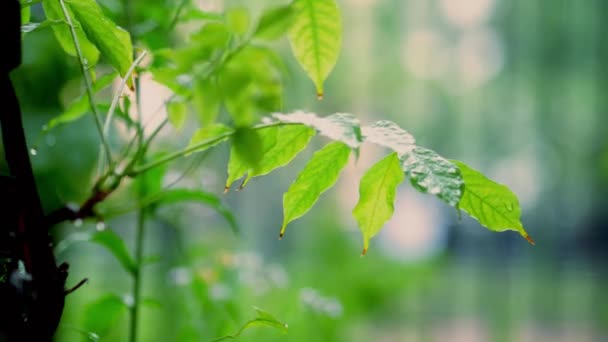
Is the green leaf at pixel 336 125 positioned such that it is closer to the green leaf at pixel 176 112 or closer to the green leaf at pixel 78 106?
the green leaf at pixel 176 112

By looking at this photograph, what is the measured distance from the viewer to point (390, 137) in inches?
13.0

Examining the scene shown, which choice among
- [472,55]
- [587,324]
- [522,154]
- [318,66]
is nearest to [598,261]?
[587,324]

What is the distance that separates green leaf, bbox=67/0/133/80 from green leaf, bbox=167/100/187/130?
0.04 meters

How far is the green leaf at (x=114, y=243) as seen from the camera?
62cm

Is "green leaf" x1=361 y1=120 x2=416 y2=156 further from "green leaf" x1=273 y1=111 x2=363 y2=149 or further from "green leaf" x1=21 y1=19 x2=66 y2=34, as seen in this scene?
"green leaf" x1=21 y1=19 x2=66 y2=34

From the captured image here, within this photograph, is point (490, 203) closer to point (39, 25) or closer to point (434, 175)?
point (434, 175)

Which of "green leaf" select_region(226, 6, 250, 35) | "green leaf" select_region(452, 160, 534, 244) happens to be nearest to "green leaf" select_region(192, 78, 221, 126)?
"green leaf" select_region(226, 6, 250, 35)

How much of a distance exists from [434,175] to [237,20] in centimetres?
12

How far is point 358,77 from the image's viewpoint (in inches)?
121

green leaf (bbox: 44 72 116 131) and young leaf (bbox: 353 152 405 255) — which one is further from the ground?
green leaf (bbox: 44 72 116 131)

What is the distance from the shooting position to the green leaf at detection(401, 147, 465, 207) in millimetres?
298

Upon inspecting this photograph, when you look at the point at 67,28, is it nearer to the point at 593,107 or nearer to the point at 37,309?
the point at 37,309

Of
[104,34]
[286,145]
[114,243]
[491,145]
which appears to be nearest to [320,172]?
[286,145]

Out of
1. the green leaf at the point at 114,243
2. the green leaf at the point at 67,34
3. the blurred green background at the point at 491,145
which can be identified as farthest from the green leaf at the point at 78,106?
the blurred green background at the point at 491,145
